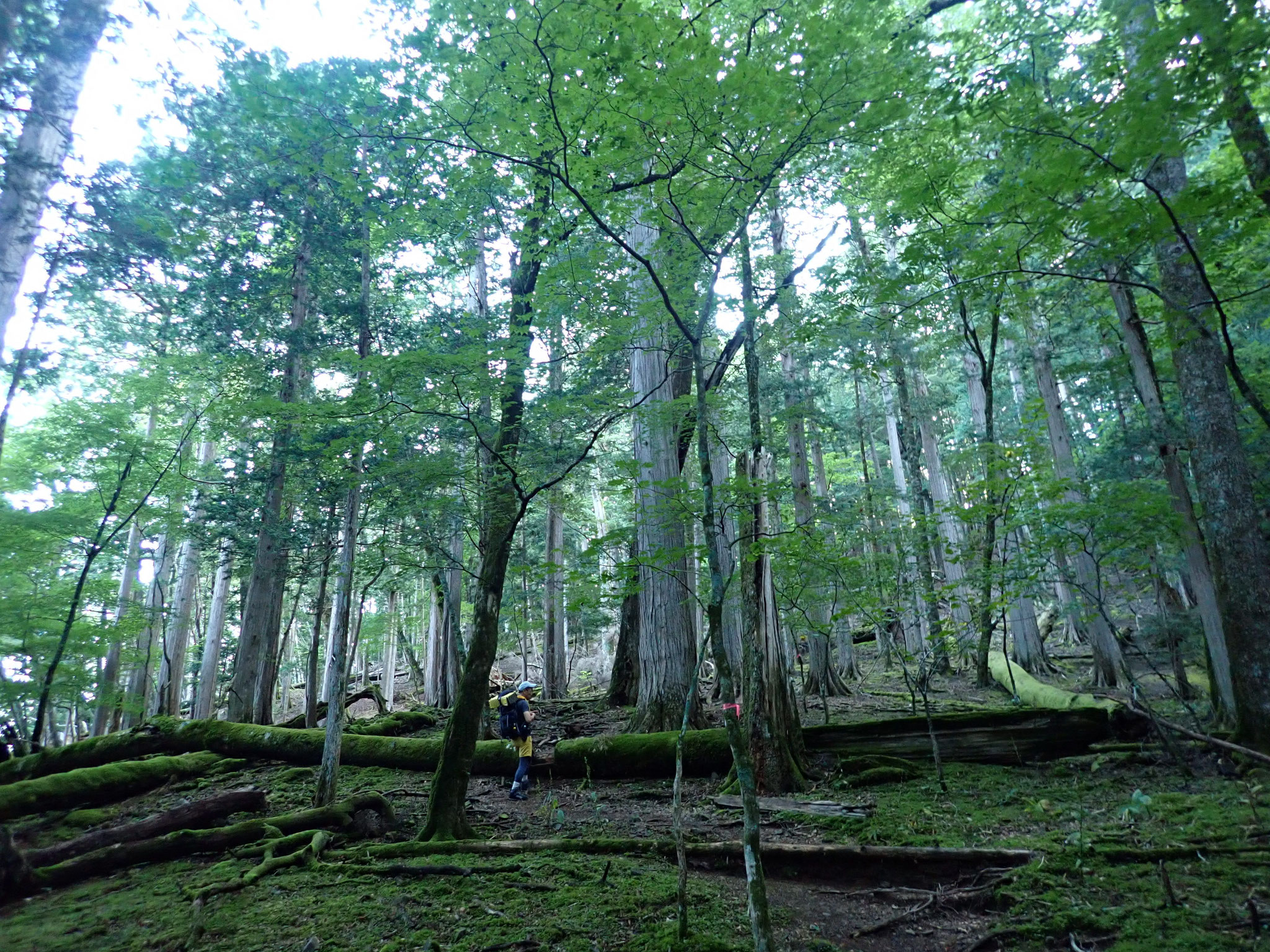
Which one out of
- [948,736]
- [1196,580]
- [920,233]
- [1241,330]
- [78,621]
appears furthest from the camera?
[1241,330]

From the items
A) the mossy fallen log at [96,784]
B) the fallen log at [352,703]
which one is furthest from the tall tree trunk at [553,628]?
the mossy fallen log at [96,784]

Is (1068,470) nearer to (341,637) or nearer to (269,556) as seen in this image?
(341,637)

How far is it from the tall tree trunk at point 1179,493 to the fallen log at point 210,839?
30.2ft

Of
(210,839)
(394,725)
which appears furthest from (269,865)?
(394,725)

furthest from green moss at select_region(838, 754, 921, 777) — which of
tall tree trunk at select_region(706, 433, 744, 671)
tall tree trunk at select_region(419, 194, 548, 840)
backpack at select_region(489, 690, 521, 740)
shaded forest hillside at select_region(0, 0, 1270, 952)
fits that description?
Answer: tall tree trunk at select_region(419, 194, 548, 840)

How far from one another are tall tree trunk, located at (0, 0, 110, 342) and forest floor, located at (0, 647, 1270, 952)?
5.81 meters

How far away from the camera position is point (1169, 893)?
3.48 metres

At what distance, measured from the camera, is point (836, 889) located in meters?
4.57

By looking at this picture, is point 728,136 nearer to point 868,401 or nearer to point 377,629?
point 377,629

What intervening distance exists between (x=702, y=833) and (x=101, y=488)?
1232 cm

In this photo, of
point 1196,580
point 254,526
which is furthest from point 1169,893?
point 254,526

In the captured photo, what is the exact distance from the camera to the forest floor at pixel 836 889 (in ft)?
12.0

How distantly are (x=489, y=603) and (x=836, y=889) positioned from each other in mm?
3824

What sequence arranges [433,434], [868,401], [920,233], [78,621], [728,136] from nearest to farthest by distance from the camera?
[728,136] < [920,233] < [433,434] < [78,621] < [868,401]
